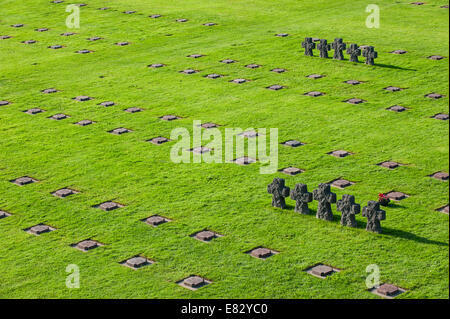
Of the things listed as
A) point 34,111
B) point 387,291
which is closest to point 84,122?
point 34,111

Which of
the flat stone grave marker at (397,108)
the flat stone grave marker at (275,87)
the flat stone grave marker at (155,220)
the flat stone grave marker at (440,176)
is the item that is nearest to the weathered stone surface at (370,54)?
the flat stone grave marker at (275,87)

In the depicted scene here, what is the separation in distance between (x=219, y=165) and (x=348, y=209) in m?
6.50

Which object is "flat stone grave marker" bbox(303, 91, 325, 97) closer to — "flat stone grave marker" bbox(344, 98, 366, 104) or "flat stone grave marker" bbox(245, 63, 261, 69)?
"flat stone grave marker" bbox(344, 98, 366, 104)

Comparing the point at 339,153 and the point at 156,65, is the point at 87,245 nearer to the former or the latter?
the point at 339,153

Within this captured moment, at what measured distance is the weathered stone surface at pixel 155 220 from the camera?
25.4 metres

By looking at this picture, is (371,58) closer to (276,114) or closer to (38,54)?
(276,114)

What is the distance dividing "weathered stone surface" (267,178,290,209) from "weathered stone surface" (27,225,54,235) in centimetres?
636

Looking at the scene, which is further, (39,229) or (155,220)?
(155,220)

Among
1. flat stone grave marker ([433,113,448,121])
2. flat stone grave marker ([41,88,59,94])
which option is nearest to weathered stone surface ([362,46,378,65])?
flat stone grave marker ([433,113,448,121])

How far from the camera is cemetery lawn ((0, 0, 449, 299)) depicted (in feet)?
73.7

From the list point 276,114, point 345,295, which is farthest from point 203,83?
point 345,295

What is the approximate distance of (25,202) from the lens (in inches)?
1080

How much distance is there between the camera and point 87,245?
79.0ft

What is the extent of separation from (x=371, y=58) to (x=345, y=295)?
2190 centimetres
